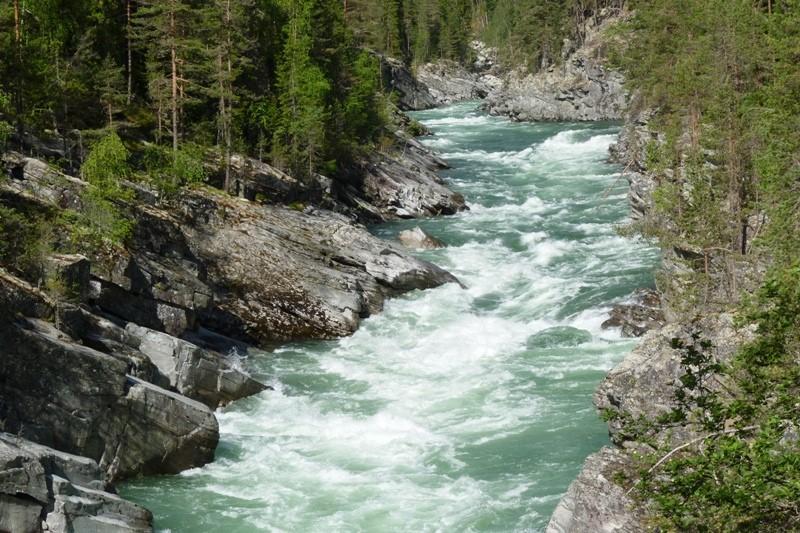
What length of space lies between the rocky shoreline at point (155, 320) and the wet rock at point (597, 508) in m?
9.73

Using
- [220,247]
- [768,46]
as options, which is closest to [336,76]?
[220,247]

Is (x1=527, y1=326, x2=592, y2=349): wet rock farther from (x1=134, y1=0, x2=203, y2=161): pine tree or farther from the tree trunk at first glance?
(x1=134, y1=0, x2=203, y2=161): pine tree

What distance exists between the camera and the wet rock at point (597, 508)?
44.4 feet

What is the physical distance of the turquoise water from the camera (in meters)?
20.4

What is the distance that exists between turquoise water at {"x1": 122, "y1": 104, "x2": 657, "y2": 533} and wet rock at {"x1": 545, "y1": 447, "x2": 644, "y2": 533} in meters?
5.13

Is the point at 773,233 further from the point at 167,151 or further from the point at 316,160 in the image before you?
the point at 316,160

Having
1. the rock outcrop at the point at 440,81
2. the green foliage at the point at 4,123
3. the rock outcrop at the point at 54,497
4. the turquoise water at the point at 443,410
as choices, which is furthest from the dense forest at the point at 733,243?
the rock outcrop at the point at 440,81

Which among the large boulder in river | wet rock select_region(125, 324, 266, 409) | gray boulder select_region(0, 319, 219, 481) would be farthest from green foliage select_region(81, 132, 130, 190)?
gray boulder select_region(0, 319, 219, 481)

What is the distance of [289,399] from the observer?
27.1 m

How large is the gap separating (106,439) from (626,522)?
1375 cm

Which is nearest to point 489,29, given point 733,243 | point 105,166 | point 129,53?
point 129,53

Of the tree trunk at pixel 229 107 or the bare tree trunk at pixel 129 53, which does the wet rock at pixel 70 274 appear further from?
the bare tree trunk at pixel 129 53

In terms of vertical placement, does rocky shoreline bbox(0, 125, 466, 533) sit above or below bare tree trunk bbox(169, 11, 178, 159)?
below

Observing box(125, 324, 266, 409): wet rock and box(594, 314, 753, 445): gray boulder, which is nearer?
box(594, 314, 753, 445): gray boulder
